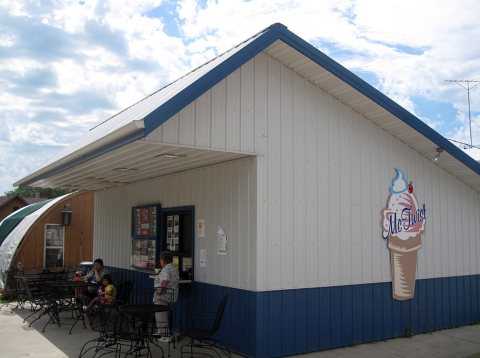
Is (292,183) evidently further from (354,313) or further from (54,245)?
(54,245)

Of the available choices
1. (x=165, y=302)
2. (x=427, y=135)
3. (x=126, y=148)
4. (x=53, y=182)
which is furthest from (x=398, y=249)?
(x=53, y=182)

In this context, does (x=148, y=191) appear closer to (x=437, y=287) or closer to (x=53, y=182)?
(x=53, y=182)

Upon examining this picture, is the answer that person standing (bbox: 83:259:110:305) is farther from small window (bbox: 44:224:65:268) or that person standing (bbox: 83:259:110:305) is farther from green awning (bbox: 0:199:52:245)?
green awning (bbox: 0:199:52:245)

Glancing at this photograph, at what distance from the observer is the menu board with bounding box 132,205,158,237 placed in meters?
9.91

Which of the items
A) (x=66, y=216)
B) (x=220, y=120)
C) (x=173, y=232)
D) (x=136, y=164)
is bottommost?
(x=173, y=232)

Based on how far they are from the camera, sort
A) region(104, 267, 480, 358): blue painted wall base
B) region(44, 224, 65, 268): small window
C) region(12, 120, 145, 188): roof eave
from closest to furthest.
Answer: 1. region(12, 120, 145, 188): roof eave
2. region(104, 267, 480, 358): blue painted wall base
3. region(44, 224, 65, 268): small window

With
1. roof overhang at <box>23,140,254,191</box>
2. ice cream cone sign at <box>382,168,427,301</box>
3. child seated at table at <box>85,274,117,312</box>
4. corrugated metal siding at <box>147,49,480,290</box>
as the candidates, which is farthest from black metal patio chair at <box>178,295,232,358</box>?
ice cream cone sign at <box>382,168,427,301</box>

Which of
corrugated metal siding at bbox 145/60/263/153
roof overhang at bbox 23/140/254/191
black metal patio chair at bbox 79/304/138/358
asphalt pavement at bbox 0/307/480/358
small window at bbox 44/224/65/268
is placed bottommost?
asphalt pavement at bbox 0/307/480/358

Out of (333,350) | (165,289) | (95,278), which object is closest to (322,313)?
(333,350)

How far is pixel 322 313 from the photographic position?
753 centimetres

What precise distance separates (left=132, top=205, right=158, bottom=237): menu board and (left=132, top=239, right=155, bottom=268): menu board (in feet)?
0.53

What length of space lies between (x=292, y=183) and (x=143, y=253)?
4.34m

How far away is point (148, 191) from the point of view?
10344mm

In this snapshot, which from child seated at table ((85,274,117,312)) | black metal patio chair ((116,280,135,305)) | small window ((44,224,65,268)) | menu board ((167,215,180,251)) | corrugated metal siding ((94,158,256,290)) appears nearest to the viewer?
corrugated metal siding ((94,158,256,290))
